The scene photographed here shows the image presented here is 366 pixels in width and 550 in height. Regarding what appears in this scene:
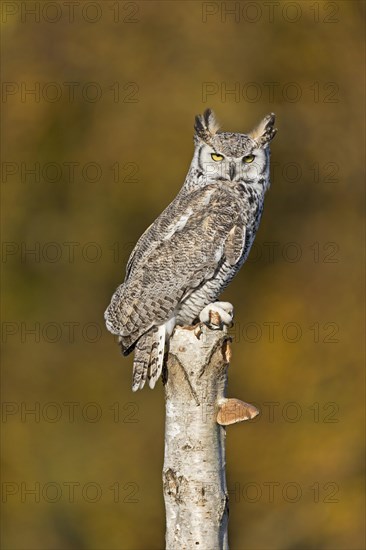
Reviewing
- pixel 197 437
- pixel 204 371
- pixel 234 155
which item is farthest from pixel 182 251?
pixel 197 437

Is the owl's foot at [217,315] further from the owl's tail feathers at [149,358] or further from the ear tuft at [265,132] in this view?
the ear tuft at [265,132]

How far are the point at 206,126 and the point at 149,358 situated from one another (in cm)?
137

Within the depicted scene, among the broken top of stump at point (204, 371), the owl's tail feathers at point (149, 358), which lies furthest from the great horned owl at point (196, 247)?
the broken top of stump at point (204, 371)

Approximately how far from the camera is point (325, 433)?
10164 millimetres

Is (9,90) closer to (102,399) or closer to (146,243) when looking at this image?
(102,399)

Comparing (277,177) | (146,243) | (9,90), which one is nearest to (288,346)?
(277,177)

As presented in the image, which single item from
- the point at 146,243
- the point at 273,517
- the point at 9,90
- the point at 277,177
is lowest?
the point at 273,517

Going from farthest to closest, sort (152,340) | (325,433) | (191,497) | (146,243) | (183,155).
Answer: (325,433), (183,155), (146,243), (152,340), (191,497)

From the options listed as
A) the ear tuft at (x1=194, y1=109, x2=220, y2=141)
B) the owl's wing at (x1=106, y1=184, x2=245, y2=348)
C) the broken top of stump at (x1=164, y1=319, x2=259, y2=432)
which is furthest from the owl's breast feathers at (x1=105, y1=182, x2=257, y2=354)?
the broken top of stump at (x1=164, y1=319, x2=259, y2=432)

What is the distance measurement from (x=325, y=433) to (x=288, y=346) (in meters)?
0.83

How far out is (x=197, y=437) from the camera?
4.07 metres

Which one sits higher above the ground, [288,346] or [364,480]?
[288,346]

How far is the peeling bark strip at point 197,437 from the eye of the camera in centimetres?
402

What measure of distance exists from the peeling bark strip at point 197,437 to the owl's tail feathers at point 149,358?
0.70 ft
